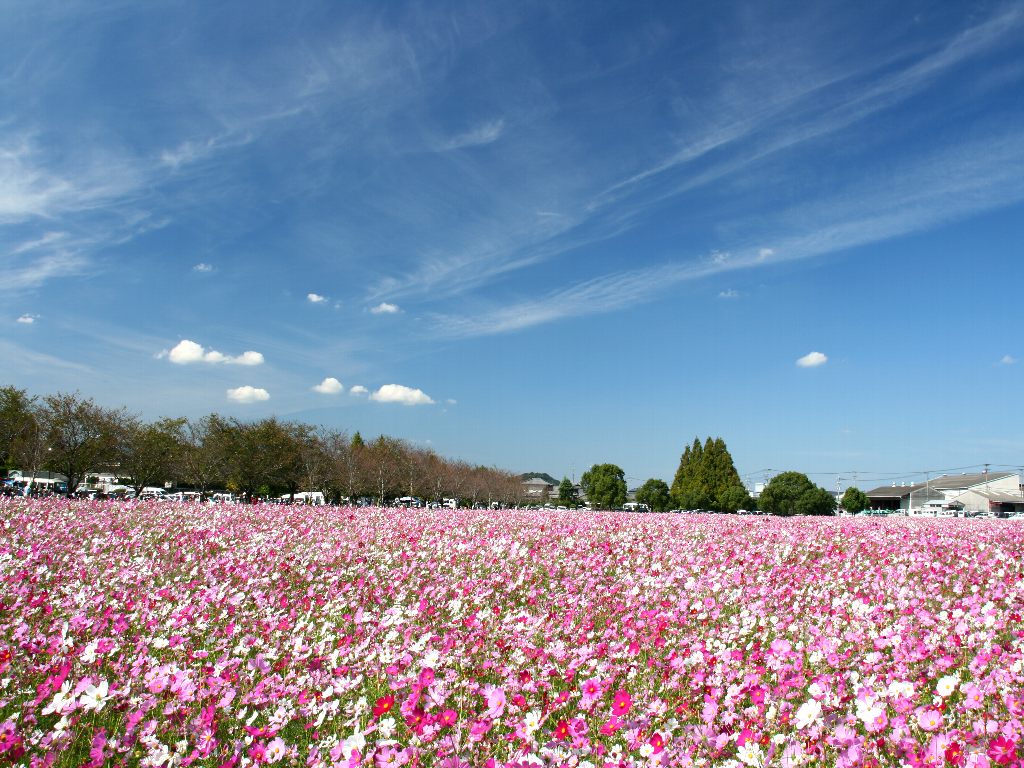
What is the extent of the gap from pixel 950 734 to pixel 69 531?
43.7 ft

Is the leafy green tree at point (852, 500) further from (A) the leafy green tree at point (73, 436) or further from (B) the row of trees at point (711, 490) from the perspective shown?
(A) the leafy green tree at point (73, 436)

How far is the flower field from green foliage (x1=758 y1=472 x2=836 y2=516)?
4418 centimetres

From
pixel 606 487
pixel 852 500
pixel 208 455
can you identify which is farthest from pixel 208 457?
pixel 852 500

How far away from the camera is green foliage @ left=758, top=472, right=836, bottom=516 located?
51688 millimetres

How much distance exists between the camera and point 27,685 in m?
4.12

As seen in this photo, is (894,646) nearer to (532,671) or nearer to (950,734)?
(950,734)

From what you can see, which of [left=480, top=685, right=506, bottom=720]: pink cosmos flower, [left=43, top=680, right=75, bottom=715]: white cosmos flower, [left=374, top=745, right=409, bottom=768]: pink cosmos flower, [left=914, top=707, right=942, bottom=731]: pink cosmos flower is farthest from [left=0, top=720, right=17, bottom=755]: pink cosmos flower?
[left=914, top=707, right=942, bottom=731]: pink cosmos flower

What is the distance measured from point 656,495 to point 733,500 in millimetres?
8551

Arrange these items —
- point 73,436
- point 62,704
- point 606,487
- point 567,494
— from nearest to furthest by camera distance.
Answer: point 62,704 < point 73,436 < point 606,487 < point 567,494

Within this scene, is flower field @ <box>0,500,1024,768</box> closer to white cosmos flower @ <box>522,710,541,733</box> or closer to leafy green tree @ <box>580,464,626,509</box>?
white cosmos flower @ <box>522,710,541,733</box>

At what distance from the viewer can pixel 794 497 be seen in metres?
53.6

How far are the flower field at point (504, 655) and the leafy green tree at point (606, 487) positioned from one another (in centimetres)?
6168

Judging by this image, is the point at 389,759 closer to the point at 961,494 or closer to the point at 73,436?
the point at 73,436

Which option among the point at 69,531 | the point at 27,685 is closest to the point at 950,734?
the point at 27,685
